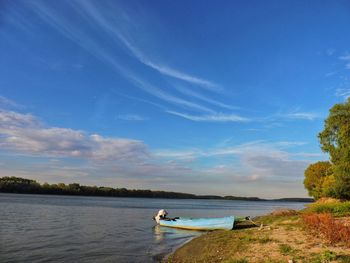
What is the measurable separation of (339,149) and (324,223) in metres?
30.6

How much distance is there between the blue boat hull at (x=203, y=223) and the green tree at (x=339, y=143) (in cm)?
1994

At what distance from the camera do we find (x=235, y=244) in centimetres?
2102

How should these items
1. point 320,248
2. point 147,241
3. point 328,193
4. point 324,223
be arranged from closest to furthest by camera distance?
point 320,248 < point 324,223 < point 147,241 < point 328,193

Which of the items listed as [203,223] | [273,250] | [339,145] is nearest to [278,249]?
[273,250]

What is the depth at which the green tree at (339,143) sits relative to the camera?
4647 cm

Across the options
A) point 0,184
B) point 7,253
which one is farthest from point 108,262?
point 0,184

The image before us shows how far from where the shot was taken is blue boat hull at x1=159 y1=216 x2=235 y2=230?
3345cm

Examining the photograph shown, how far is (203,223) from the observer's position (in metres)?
37.9

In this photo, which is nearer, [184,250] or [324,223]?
[324,223]

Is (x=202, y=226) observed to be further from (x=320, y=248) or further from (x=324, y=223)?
(x=320, y=248)

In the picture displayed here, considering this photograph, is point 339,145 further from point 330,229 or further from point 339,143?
point 330,229

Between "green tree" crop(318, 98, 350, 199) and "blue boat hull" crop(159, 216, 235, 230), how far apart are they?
19.9 meters

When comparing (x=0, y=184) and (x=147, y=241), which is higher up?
(x=0, y=184)

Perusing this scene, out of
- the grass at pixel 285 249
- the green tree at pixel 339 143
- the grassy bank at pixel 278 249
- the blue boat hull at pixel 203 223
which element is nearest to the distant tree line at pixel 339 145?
the green tree at pixel 339 143
